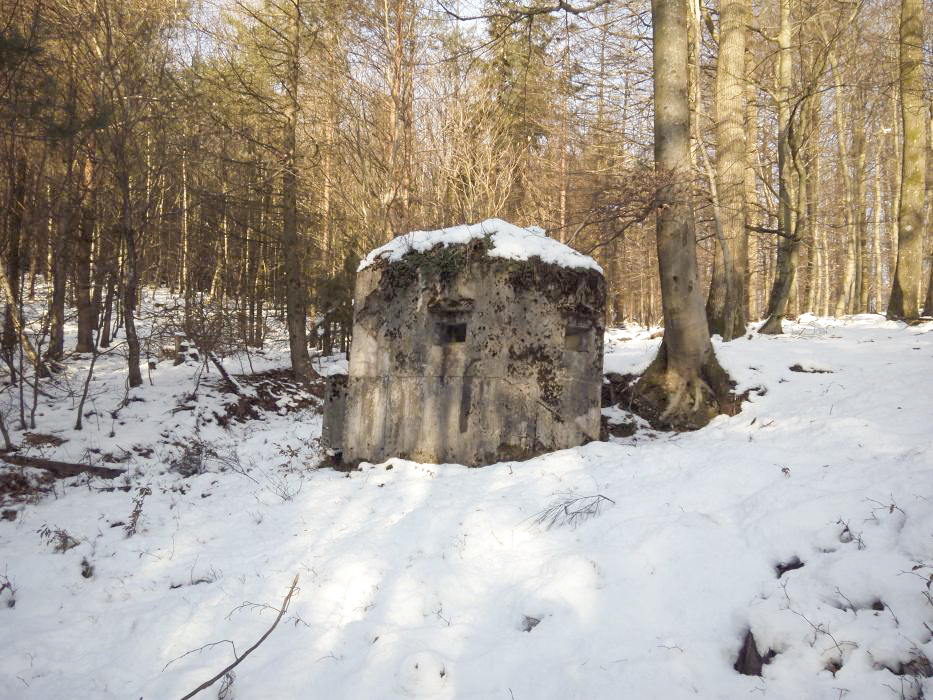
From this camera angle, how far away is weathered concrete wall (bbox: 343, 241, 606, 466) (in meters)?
5.21

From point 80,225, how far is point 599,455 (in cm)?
1109

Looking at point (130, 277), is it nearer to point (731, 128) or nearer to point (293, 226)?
point (293, 226)

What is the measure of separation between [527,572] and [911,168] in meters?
11.6

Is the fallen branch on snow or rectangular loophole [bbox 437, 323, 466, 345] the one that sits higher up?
rectangular loophole [bbox 437, 323, 466, 345]

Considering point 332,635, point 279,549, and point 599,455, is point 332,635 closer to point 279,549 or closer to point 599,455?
point 279,549

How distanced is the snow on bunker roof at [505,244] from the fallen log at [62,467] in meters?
4.27

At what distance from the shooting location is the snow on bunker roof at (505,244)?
5332mm

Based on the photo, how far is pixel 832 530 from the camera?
2.59m

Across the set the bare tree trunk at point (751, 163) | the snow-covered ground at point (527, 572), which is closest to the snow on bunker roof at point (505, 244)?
the snow-covered ground at point (527, 572)

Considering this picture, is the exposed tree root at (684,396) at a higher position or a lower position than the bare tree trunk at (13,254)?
lower

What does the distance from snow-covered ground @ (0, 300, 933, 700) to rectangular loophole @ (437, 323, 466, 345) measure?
1.38 meters

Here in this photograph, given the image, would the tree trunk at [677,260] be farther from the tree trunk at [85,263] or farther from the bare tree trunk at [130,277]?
the tree trunk at [85,263]

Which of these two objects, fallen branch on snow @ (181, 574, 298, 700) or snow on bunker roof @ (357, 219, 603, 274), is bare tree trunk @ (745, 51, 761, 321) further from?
fallen branch on snow @ (181, 574, 298, 700)

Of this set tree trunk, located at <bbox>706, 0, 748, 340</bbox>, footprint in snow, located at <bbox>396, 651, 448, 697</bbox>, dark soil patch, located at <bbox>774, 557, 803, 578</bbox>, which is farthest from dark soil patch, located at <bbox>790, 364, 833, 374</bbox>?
footprint in snow, located at <bbox>396, 651, 448, 697</bbox>
